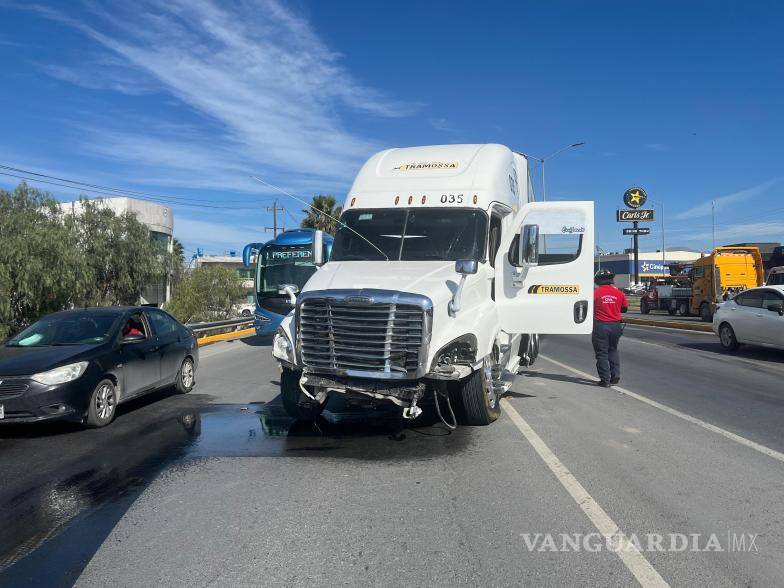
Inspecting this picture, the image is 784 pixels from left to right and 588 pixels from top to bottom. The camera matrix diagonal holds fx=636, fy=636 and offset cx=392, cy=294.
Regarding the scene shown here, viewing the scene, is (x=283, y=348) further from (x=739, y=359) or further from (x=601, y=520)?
(x=739, y=359)

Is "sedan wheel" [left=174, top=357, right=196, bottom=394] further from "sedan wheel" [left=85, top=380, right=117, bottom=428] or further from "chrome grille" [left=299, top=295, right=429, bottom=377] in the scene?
"chrome grille" [left=299, top=295, right=429, bottom=377]

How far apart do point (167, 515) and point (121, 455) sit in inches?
78.4

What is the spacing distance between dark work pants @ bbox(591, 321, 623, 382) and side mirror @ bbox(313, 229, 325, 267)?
14.8ft

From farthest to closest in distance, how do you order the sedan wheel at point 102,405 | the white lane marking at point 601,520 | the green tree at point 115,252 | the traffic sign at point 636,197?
the traffic sign at point 636,197 < the green tree at point 115,252 < the sedan wheel at point 102,405 < the white lane marking at point 601,520

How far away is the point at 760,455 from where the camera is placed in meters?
6.25

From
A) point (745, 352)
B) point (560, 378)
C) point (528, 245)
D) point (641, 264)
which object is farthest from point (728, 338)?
point (641, 264)

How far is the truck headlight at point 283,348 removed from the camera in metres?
6.86

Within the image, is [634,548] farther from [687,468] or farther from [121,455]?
[121,455]

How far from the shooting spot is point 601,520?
15.0 feet

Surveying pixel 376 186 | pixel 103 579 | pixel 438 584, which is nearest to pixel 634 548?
pixel 438 584

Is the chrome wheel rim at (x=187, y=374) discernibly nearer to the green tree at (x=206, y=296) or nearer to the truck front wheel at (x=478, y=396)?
the truck front wheel at (x=478, y=396)

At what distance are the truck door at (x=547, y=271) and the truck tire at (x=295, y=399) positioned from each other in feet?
8.99

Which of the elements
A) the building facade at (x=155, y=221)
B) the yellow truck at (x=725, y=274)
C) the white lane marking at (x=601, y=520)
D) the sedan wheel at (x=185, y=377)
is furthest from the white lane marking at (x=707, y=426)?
the building facade at (x=155, y=221)

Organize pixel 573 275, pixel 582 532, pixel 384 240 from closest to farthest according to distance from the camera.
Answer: pixel 582 532 → pixel 384 240 → pixel 573 275
